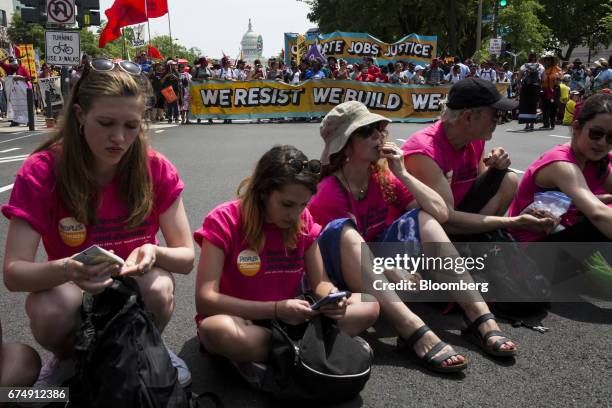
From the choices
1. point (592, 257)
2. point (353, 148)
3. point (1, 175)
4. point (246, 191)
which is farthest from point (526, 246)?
point (1, 175)

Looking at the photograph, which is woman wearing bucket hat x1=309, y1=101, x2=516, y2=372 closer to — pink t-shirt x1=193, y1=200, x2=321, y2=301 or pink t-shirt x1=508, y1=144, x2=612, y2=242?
pink t-shirt x1=193, y1=200, x2=321, y2=301

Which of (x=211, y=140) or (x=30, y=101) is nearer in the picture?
(x=211, y=140)

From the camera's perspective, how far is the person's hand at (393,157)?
3.26m

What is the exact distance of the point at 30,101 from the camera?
1529 cm

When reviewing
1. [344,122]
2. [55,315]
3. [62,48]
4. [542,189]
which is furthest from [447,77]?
[55,315]

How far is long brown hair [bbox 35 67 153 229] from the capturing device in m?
2.44

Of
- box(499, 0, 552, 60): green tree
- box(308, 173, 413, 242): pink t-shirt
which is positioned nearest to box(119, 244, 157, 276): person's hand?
box(308, 173, 413, 242): pink t-shirt

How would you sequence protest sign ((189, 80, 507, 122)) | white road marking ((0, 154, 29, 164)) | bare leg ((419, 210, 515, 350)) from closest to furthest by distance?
bare leg ((419, 210, 515, 350))
white road marking ((0, 154, 29, 164))
protest sign ((189, 80, 507, 122))

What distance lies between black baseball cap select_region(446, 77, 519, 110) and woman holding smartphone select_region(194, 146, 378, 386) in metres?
1.34

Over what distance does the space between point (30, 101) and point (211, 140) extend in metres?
5.51

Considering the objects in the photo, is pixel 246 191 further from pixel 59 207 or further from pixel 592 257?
pixel 592 257

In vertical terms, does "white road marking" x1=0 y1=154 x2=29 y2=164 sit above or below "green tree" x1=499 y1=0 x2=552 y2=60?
below

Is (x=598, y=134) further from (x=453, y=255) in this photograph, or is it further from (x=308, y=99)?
(x=308, y=99)

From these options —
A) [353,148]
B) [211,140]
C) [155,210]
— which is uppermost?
[353,148]
